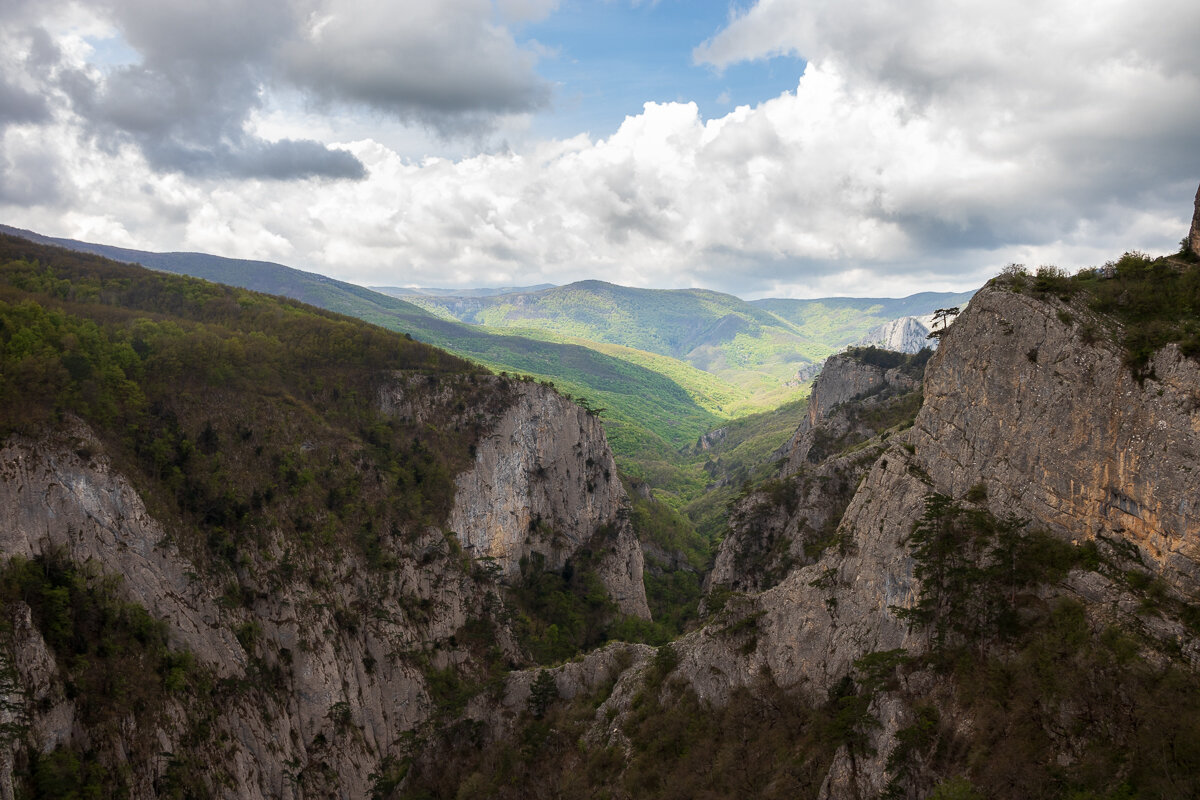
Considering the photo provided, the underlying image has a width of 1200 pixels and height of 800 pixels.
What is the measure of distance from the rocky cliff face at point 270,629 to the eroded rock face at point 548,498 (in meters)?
0.47

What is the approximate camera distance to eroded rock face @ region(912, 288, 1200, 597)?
23000 millimetres

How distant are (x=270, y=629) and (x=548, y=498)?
43.6 meters

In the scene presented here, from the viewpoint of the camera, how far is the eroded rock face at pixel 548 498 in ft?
263

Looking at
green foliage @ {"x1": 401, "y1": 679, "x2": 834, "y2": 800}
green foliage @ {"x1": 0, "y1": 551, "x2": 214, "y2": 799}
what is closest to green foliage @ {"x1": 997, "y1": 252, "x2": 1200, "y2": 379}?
green foliage @ {"x1": 401, "y1": 679, "x2": 834, "y2": 800}

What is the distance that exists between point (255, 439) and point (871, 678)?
60.1m

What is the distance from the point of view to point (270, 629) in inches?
2163

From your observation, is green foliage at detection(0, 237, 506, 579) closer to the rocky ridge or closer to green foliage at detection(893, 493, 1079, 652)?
the rocky ridge

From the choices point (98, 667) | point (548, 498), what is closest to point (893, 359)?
point (548, 498)

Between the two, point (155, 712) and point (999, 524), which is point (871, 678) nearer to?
point (999, 524)

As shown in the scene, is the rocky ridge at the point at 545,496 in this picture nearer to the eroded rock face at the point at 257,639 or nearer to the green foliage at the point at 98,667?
the eroded rock face at the point at 257,639

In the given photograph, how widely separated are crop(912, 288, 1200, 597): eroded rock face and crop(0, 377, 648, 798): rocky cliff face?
53.2m

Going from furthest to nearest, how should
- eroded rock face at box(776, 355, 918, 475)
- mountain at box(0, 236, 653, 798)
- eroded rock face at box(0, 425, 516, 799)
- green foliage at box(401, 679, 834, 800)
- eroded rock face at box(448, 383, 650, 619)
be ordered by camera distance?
1. eroded rock face at box(776, 355, 918, 475)
2. eroded rock face at box(448, 383, 650, 619)
3. mountain at box(0, 236, 653, 798)
4. eroded rock face at box(0, 425, 516, 799)
5. green foliage at box(401, 679, 834, 800)

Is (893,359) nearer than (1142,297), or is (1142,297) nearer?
(1142,297)

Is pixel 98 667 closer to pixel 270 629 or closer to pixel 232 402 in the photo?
pixel 270 629
